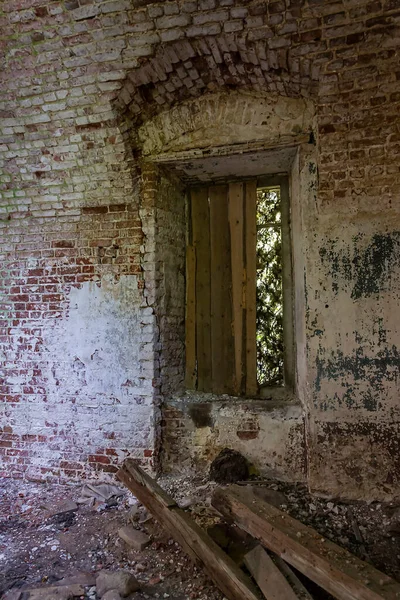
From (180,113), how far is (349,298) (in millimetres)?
1967

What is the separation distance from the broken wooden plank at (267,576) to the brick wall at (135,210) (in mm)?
992

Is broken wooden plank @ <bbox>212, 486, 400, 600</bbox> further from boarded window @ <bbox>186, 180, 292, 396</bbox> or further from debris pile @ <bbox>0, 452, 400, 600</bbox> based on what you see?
boarded window @ <bbox>186, 180, 292, 396</bbox>

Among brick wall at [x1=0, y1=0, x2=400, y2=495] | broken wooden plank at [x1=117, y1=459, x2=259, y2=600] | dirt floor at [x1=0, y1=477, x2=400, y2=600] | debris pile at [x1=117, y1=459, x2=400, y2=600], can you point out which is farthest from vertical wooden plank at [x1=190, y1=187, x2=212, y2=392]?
debris pile at [x1=117, y1=459, x2=400, y2=600]

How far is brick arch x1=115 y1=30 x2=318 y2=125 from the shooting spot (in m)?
2.97

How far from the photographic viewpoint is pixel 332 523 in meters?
2.88

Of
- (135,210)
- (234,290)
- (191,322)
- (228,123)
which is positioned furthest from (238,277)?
(228,123)

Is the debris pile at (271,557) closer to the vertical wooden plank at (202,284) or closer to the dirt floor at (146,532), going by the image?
the dirt floor at (146,532)

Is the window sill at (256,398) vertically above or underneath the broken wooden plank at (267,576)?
above

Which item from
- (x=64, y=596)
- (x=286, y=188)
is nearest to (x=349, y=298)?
(x=286, y=188)

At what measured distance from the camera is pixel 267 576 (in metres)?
2.16

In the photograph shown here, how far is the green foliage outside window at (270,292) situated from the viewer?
401 cm

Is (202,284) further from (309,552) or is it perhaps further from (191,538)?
(309,552)

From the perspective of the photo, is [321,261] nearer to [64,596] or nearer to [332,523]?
[332,523]

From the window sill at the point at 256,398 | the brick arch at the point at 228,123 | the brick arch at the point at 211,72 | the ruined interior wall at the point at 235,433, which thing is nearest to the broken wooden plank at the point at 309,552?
the ruined interior wall at the point at 235,433
